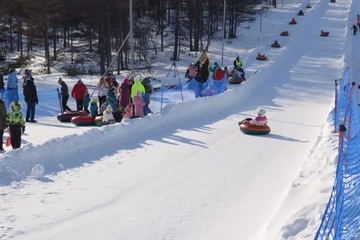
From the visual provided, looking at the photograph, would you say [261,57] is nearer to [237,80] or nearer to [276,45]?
[276,45]

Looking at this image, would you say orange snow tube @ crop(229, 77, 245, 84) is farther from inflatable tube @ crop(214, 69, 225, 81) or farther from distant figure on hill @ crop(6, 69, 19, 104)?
distant figure on hill @ crop(6, 69, 19, 104)

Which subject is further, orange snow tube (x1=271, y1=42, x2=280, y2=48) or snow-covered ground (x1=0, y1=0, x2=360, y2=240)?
orange snow tube (x1=271, y1=42, x2=280, y2=48)

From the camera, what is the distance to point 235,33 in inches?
1948

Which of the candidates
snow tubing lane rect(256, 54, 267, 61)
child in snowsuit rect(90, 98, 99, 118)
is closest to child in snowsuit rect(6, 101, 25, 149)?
child in snowsuit rect(90, 98, 99, 118)

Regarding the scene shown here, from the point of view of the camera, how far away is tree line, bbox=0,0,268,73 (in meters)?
36.8

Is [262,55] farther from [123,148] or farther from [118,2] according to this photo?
[123,148]

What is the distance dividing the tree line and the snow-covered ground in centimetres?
1490

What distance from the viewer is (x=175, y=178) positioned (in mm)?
10070

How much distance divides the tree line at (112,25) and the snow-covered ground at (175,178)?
587 inches

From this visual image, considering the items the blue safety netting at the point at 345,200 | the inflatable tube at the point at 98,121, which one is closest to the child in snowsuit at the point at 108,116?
the inflatable tube at the point at 98,121

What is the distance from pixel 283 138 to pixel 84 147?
213 inches

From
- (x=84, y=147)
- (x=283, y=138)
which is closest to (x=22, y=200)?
(x=84, y=147)

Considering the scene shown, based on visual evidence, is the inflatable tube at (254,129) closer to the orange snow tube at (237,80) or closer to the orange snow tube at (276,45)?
the orange snow tube at (237,80)

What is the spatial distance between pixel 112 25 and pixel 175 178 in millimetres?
33719
